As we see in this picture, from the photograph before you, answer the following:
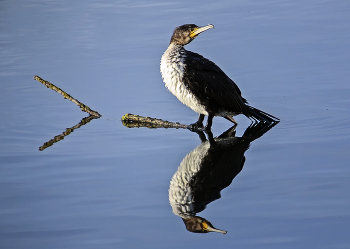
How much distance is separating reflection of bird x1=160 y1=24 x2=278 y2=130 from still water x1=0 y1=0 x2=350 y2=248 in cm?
33

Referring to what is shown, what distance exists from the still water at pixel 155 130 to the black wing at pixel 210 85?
36 centimetres

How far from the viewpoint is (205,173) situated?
17.2 ft

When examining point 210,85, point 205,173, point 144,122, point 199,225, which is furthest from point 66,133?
point 199,225

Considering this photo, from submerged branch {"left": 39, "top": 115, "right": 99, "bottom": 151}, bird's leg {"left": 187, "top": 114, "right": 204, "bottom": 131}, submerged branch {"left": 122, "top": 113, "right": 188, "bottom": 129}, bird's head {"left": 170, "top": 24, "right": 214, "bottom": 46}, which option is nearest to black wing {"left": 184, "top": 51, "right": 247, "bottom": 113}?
bird's head {"left": 170, "top": 24, "right": 214, "bottom": 46}

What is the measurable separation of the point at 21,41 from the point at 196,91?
6.35 meters

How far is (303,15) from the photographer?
11.8m

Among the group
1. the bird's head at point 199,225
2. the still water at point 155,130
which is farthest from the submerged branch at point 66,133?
the bird's head at point 199,225

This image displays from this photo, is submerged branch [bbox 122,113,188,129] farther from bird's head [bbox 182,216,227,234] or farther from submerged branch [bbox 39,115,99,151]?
bird's head [bbox 182,216,227,234]

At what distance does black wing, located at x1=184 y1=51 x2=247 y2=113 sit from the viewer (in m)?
6.43

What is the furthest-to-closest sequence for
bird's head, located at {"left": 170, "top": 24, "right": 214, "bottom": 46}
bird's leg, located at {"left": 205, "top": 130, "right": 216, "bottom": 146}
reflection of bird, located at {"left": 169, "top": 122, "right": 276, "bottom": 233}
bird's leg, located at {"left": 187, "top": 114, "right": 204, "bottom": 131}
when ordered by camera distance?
1. bird's leg, located at {"left": 187, "top": 114, "right": 204, "bottom": 131}
2. bird's head, located at {"left": 170, "top": 24, "right": 214, "bottom": 46}
3. bird's leg, located at {"left": 205, "top": 130, "right": 216, "bottom": 146}
4. reflection of bird, located at {"left": 169, "top": 122, "right": 276, "bottom": 233}

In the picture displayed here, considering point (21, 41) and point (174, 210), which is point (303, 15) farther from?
point (174, 210)

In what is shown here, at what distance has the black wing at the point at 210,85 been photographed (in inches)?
253

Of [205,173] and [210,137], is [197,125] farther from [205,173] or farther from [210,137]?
[205,173]

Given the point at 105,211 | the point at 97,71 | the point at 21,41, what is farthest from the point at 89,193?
the point at 21,41
